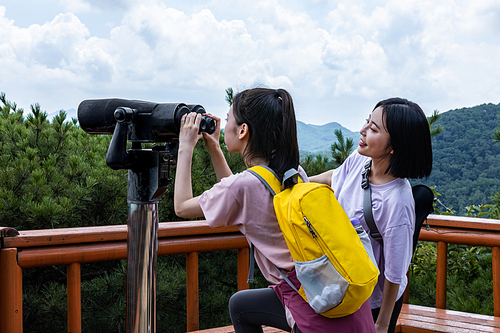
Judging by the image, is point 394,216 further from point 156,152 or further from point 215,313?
point 215,313

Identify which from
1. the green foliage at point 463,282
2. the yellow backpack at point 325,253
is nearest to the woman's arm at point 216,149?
the yellow backpack at point 325,253

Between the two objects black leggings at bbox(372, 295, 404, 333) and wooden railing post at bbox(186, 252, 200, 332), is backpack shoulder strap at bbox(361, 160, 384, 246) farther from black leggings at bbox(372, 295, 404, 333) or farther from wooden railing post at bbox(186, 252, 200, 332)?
wooden railing post at bbox(186, 252, 200, 332)

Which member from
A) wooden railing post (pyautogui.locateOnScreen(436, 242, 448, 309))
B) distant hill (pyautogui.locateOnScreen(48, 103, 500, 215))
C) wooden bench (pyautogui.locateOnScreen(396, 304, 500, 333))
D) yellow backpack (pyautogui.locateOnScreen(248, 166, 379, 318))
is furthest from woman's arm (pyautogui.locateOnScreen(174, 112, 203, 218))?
distant hill (pyautogui.locateOnScreen(48, 103, 500, 215))

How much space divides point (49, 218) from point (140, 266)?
5.28ft

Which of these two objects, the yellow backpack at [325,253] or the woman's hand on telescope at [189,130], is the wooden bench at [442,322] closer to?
the yellow backpack at [325,253]

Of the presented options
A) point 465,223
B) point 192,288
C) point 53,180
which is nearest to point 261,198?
point 192,288

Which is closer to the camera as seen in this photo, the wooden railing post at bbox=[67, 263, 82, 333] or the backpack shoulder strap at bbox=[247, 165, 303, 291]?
the backpack shoulder strap at bbox=[247, 165, 303, 291]

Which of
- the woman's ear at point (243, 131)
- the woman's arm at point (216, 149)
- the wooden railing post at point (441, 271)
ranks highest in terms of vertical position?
the woman's ear at point (243, 131)

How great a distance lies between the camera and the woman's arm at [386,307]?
1415 mm

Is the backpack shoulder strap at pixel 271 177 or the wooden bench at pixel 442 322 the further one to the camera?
the wooden bench at pixel 442 322

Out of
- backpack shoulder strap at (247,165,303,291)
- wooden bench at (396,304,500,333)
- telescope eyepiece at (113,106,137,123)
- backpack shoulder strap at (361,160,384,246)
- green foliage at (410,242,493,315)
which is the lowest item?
green foliage at (410,242,493,315)

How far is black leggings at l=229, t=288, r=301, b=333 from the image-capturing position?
4.46 ft

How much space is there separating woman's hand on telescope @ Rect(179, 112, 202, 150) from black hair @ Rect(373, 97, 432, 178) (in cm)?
70

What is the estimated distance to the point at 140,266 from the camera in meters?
1.12
